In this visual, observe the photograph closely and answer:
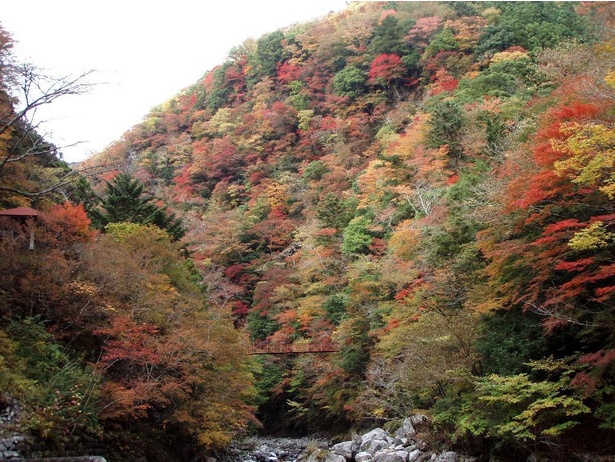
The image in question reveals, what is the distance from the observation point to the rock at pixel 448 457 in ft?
44.8

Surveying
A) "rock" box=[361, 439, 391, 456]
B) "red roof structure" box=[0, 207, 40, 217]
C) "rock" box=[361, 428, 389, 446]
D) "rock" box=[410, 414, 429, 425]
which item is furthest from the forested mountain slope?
"red roof structure" box=[0, 207, 40, 217]

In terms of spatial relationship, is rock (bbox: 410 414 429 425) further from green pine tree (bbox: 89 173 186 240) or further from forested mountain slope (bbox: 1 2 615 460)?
green pine tree (bbox: 89 173 186 240)

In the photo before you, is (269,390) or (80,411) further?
(269,390)

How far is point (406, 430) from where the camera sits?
17.8 metres

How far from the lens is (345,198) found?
113 feet

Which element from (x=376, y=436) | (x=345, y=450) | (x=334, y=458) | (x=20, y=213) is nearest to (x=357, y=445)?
(x=345, y=450)

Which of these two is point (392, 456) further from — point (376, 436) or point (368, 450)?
point (376, 436)

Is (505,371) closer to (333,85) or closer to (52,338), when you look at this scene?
(52,338)

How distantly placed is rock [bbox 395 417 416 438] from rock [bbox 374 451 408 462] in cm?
163

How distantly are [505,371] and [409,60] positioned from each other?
34.3m

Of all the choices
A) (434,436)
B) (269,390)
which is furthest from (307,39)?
(434,436)

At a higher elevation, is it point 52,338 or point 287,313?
point 52,338

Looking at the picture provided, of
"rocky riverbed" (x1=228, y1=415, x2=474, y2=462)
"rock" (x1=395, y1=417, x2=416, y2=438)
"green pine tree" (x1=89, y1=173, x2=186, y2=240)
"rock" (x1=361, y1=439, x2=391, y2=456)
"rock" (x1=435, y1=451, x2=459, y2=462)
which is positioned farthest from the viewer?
"green pine tree" (x1=89, y1=173, x2=186, y2=240)

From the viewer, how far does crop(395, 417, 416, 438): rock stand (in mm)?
17383
